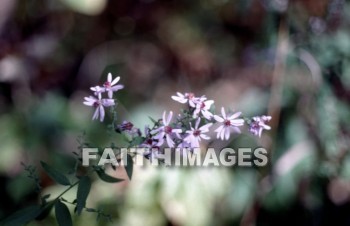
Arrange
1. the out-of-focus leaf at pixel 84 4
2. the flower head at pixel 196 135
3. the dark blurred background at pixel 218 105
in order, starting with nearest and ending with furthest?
the flower head at pixel 196 135 → the dark blurred background at pixel 218 105 → the out-of-focus leaf at pixel 84 4

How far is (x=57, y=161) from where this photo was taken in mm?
1618

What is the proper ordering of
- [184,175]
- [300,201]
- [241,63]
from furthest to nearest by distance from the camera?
[241,63]
[300,201]
[184,175]

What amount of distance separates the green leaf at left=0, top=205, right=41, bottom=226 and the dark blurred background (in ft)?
1.97

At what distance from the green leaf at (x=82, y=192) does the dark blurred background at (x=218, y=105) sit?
25.6 inches

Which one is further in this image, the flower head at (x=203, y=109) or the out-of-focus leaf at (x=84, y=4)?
the out-of-focus leaf at (x=84, y=4)

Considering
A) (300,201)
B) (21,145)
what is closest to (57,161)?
(21,145)

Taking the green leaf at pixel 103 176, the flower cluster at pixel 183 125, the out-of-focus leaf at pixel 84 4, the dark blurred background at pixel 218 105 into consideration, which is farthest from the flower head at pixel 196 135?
the out-of-focus leaf at pixel 84 4

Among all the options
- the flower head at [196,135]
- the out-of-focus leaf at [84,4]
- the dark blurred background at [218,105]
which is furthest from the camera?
the out-of-focus leaf at [84,4]

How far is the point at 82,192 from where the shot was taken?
2.77ft

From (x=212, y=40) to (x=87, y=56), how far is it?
43cm

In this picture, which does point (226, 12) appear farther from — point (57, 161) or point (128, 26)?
point (57, 161)

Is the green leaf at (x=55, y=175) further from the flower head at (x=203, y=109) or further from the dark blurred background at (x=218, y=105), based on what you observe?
the dark blurred background at (x=218, y=105)

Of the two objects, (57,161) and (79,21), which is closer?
(57,161)

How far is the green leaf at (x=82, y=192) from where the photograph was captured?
0.83m
